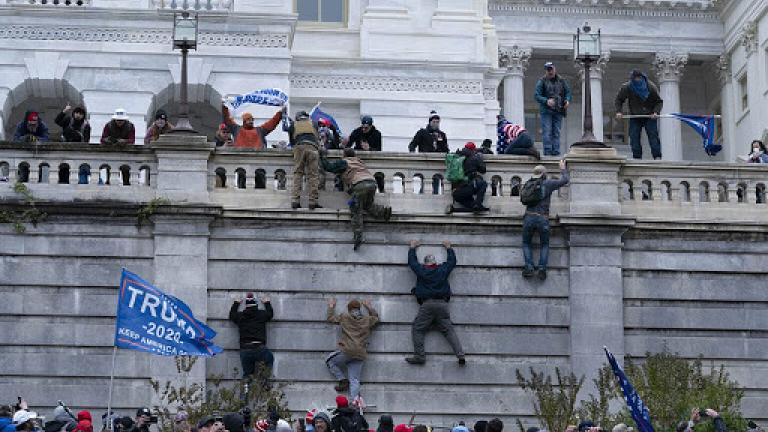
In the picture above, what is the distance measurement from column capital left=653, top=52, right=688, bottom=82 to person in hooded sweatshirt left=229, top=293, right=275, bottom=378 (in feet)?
136

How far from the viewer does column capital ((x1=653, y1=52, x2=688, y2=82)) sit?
254 ft

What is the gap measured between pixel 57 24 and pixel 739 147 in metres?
31.6

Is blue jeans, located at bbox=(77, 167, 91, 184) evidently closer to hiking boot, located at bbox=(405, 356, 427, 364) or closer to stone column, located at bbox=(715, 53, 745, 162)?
hiking boot, located at bbox=(405, 356, 427, 364)

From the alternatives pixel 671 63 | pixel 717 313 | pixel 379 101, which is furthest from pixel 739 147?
pixel 717 313

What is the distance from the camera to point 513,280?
39156 millimetres

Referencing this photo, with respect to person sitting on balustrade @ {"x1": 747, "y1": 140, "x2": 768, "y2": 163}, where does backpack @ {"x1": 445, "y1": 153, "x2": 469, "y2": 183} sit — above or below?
below

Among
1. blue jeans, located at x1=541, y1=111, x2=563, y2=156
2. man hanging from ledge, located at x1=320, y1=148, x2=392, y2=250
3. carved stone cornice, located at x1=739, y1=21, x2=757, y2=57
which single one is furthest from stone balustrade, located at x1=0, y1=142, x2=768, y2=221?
carved stone cornice, located at x1=739, y1=21, x2=757, y2=57

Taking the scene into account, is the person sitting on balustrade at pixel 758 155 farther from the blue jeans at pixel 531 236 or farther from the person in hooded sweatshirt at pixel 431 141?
the person in hooded sweatshirt at pixel 431 141

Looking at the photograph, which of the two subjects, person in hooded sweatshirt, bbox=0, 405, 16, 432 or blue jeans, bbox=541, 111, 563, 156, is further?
blue jeans, bbox=541, 111, 563, 156

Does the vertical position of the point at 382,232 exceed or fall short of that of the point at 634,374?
it exceeds it

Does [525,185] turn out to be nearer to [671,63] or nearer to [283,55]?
[283,55]

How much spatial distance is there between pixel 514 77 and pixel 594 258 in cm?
3861

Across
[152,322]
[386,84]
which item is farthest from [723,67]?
[152,322]

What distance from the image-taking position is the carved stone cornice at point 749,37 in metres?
74.1
